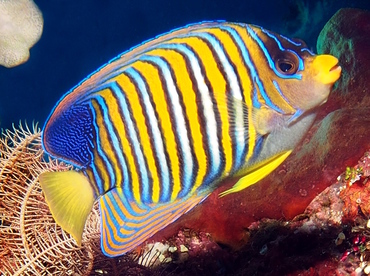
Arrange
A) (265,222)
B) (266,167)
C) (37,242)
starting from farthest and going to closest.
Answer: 1. (265,222)
2. (37,242)
3. (266,167)

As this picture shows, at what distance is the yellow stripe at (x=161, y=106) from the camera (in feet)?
3.50

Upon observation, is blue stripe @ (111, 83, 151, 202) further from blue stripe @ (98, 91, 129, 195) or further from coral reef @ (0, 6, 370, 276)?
coral reef @ (0, 6, 370, 276)

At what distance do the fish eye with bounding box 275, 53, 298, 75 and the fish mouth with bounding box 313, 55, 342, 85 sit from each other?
0.18 ft

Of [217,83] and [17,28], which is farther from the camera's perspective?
[17,28]

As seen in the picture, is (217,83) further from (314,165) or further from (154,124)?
(314,165)

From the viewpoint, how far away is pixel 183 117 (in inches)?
41.8

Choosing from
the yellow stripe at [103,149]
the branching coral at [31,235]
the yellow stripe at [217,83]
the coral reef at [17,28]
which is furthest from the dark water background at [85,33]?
the yellow stripe at [103,149]

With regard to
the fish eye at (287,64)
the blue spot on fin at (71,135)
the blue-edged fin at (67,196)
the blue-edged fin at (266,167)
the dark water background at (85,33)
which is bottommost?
the blue-edged fin at (266,167)

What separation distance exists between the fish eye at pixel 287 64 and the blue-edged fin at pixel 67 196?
640 millimetres

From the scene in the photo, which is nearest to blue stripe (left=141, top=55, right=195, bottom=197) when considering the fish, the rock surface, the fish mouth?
the fish

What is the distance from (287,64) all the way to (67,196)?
727 mm

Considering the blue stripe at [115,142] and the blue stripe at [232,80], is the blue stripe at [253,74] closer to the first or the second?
the blue stripe at [232,80]

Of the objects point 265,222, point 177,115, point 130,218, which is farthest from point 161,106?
point 265,222

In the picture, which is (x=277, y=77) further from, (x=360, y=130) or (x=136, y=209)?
(x=360, y=130)
